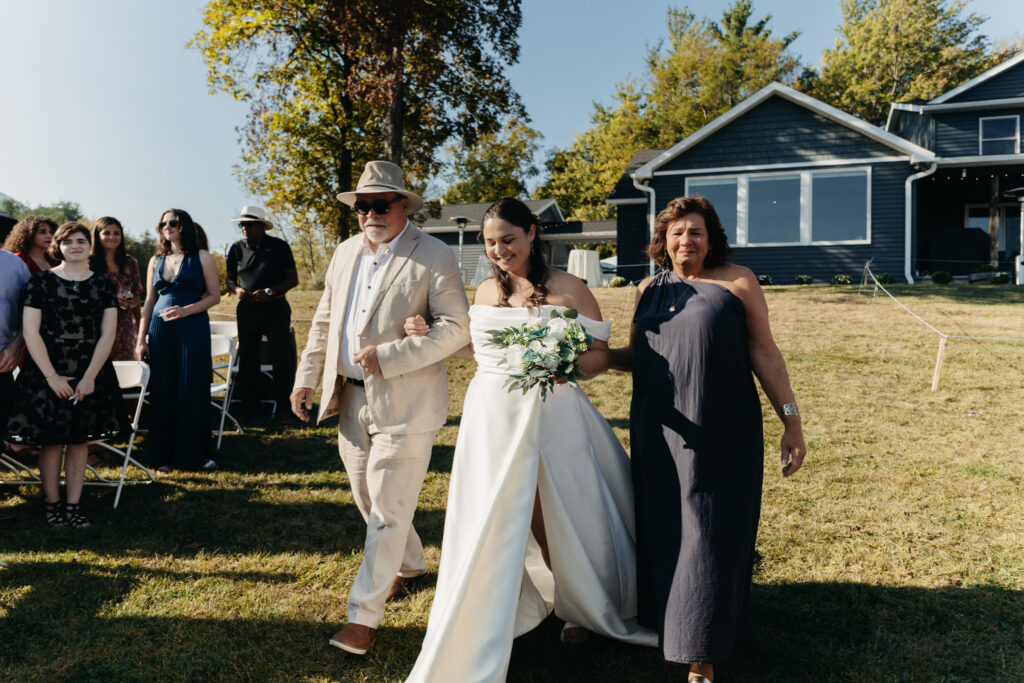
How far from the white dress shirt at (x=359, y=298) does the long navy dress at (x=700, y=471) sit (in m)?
1.38

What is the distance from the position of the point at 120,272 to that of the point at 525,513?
5639 mm

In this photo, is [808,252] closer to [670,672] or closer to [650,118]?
[670,672]

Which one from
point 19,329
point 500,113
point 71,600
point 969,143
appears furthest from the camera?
point 969,143

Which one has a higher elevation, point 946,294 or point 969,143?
point 969,143

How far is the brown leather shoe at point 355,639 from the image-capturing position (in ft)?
9.94

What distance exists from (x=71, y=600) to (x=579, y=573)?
275 centimetres

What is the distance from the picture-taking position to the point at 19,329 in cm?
465

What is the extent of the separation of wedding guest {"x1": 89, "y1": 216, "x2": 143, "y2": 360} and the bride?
15.5ft

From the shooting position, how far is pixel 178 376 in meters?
5.96

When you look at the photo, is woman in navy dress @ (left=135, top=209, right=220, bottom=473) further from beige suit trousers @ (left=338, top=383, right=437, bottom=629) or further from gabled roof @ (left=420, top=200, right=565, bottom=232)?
gabled roof @ (left=420, top=200, right=565, bottom=232)

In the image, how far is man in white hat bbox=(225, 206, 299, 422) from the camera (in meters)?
7.59

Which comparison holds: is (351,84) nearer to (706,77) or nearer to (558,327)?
(558,327)

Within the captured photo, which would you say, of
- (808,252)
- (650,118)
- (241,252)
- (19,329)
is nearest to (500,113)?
(241,252)

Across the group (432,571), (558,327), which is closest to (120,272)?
(432,571)
